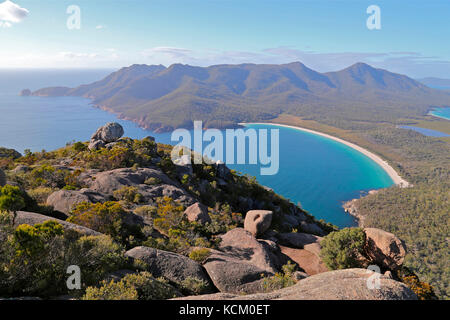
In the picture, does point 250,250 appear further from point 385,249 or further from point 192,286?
point 385,249

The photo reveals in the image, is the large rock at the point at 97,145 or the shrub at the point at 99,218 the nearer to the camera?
the shrub at the point at 99,218

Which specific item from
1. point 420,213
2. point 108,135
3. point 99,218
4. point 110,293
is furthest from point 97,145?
point 420,213

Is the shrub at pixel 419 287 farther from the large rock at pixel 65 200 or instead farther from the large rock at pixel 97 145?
the large rock at pixel 97 145

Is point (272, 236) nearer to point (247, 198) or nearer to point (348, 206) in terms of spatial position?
point (247, 198)

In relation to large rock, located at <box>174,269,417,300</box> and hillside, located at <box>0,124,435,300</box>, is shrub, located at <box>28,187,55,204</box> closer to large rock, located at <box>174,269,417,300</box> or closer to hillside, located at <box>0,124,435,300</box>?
hillside, located at <box>0,124,435,300</box>

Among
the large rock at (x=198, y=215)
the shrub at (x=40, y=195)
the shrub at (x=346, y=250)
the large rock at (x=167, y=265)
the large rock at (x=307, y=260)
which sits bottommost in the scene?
the large rock at (x=307, y=260)

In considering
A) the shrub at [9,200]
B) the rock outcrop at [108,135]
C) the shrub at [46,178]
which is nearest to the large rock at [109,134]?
the rock outcrop at [108,135]

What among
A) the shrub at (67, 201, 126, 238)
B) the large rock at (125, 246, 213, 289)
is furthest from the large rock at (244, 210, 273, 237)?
the shrub at (67, 201, 126, 238)
